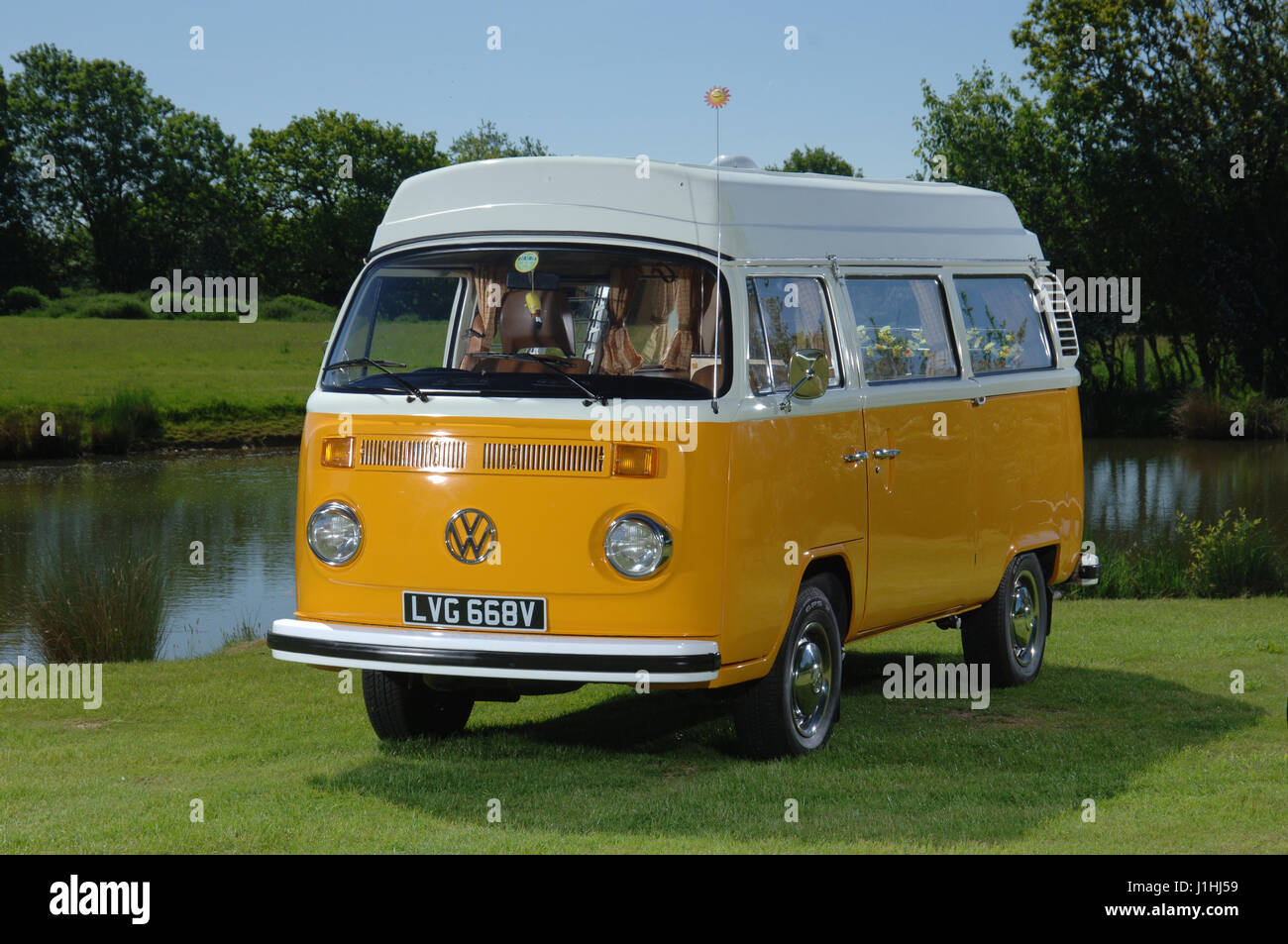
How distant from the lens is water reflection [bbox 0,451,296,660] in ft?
57.7

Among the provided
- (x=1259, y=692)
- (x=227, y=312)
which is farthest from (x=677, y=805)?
(x=227, y=312)

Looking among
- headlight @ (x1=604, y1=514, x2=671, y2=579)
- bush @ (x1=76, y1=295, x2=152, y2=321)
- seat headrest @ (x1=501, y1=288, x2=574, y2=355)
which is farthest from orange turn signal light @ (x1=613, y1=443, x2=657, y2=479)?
bush @ (x1=76, y1=295, x2=152, y2=321)

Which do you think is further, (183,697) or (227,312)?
(227,312)

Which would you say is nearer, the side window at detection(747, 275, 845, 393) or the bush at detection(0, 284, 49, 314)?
the side window at detection(747, 275, 845, 393)

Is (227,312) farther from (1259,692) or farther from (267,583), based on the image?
(1259,692)

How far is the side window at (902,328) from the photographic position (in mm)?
8695

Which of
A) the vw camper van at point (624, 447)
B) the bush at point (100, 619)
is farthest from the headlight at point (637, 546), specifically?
the bush at point (100, 619)

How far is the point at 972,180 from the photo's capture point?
53.5m

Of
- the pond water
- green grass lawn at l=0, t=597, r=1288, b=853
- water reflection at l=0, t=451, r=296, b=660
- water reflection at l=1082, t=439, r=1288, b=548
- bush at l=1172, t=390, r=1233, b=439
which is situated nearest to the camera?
green grass lawn at l=0, t=597, r=1288, b=853

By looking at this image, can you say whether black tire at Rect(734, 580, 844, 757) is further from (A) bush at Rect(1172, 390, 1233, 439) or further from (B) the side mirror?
(A) bush at Rect(1172, 390, 1233, 439)

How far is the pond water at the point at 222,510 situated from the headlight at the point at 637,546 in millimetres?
→ 9028

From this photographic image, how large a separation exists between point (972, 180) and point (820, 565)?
156 feet

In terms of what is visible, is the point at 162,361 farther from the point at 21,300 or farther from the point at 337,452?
the point at 337,452

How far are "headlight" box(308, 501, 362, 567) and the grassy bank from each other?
29.9 m
